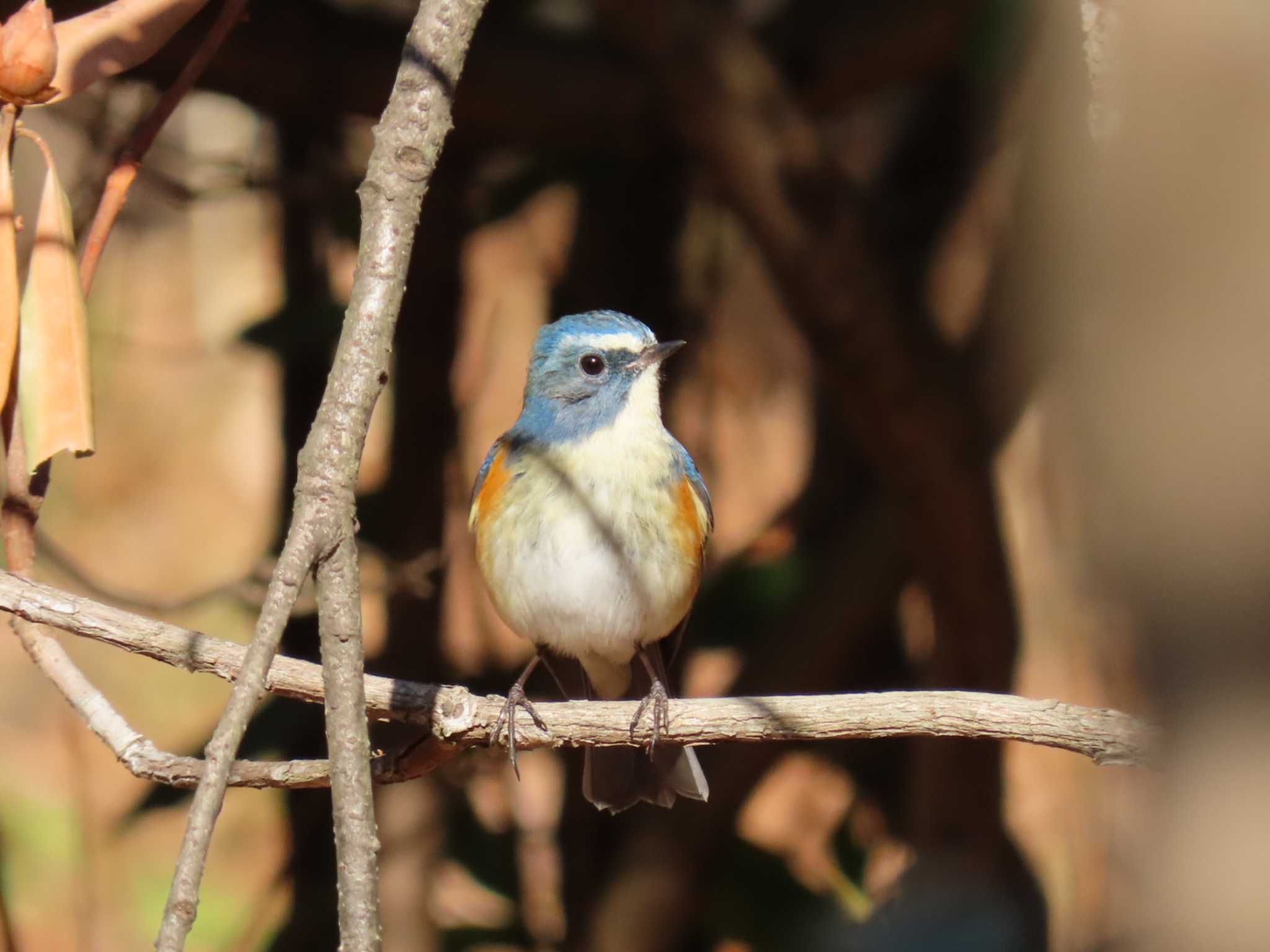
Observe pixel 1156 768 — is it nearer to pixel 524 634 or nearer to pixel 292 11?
pixel 524 634

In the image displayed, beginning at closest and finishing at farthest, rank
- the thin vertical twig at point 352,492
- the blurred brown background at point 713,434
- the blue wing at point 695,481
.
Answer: the thin vertical twig at point 352,492 → the blue wing at point 695,481 → the blurred brown background at point 713,434

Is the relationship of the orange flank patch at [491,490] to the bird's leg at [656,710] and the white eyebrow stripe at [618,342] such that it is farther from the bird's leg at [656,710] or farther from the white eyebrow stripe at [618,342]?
the bird's leg at [656,710]

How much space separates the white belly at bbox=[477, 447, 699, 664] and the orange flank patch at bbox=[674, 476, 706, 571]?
1cm

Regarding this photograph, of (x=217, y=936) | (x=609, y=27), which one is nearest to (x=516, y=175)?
(x=609, y=27)

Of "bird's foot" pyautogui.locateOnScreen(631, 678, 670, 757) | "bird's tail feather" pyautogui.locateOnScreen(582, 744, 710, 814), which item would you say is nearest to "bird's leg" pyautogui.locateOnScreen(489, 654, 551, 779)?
"bird's foot" pyautogui.locateOnScreen(631, 678, 670, 757)

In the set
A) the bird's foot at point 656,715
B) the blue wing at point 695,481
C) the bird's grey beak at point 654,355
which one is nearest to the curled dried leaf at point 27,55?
the bird's foot at point 656,715

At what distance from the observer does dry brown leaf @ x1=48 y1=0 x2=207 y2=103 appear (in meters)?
2.32

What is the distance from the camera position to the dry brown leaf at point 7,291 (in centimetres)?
219

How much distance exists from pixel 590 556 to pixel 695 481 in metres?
0.48

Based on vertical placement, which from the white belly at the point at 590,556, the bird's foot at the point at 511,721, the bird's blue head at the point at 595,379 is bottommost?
the bird's foot at the point at 511,721

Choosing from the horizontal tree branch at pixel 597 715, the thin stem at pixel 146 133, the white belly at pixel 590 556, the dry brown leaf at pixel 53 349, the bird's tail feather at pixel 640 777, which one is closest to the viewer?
the dry brown leaf at pixel 53 349

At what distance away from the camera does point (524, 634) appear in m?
→ 4.03

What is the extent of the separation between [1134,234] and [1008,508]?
4.53 metres

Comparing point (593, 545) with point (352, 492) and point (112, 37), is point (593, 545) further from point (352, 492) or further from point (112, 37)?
point (352, 492)
